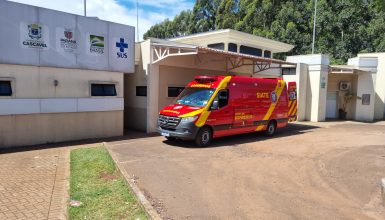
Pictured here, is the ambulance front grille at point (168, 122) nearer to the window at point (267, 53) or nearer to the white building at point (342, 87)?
the white building at point (342, 87)

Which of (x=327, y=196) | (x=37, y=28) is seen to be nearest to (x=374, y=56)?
(x=327, y=196)

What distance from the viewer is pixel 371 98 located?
23391 millimetres

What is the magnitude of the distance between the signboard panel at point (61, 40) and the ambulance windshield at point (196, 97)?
10.4 feet

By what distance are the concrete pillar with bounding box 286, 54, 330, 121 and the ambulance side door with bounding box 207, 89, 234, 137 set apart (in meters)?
11.5

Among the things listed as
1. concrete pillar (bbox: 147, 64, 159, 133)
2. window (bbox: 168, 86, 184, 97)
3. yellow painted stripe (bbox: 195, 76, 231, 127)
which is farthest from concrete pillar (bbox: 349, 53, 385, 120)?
concrete pillar (bbox: 147, 64, 159, 133)

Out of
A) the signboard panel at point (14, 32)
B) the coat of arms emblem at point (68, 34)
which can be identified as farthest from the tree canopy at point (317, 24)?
the signboard panel at point (14, 32)

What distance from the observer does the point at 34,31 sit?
10875 millimetres

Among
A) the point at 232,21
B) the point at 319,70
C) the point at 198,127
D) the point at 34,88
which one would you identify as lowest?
the point at 198,127

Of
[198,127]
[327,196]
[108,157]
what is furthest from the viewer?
[198,127]

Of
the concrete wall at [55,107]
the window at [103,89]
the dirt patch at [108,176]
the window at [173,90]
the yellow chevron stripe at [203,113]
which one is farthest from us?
the window at [173,90]

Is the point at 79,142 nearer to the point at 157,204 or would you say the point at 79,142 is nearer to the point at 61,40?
the point at 61,40

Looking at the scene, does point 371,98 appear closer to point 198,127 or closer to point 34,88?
point 198,127

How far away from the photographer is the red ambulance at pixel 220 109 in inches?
431

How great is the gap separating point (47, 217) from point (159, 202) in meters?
1.87
